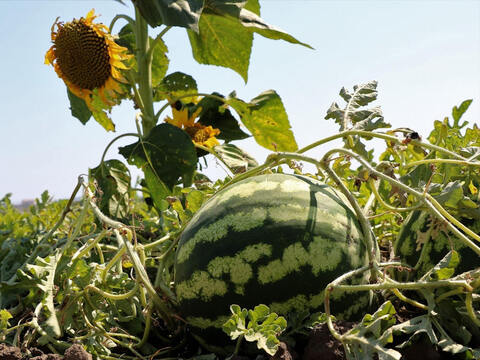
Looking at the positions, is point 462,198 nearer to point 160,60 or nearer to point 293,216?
point 293,216

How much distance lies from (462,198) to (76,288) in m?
1.21

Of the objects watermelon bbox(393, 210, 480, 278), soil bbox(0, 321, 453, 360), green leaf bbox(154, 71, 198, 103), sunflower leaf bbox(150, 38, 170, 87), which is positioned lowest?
soil bbox(0, 321, 453, 360)

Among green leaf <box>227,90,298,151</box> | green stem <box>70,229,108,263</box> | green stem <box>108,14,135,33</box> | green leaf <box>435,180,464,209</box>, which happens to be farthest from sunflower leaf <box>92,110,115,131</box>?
green leaf <box>435,180,464,209</box>

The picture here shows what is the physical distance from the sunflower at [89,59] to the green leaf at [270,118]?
29.1 inches

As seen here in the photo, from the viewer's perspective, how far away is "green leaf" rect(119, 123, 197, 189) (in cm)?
275

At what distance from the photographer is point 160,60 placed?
378 centimetres

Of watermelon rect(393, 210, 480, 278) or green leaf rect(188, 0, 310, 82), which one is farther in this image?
green leaf rect(188, 0, 310, 82)

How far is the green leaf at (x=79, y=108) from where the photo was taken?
350 centimetres

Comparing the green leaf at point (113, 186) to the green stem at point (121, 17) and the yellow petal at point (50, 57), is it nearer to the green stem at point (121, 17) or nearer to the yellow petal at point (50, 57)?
the yellow petal at point (50, 57)

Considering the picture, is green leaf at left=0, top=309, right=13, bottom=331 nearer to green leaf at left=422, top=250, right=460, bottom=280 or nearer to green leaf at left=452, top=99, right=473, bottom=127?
green leaf at left=422, top=250, right=460, bottom=280

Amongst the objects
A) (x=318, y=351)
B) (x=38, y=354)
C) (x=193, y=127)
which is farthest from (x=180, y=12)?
(x=318, y=351)

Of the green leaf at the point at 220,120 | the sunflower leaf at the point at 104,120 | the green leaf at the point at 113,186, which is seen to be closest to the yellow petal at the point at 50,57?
the sunflower leaf at the point at 104,120

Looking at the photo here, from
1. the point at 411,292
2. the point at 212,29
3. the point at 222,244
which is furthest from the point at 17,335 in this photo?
the point at 212,29

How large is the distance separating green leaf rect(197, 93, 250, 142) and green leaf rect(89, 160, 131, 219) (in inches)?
30.8
